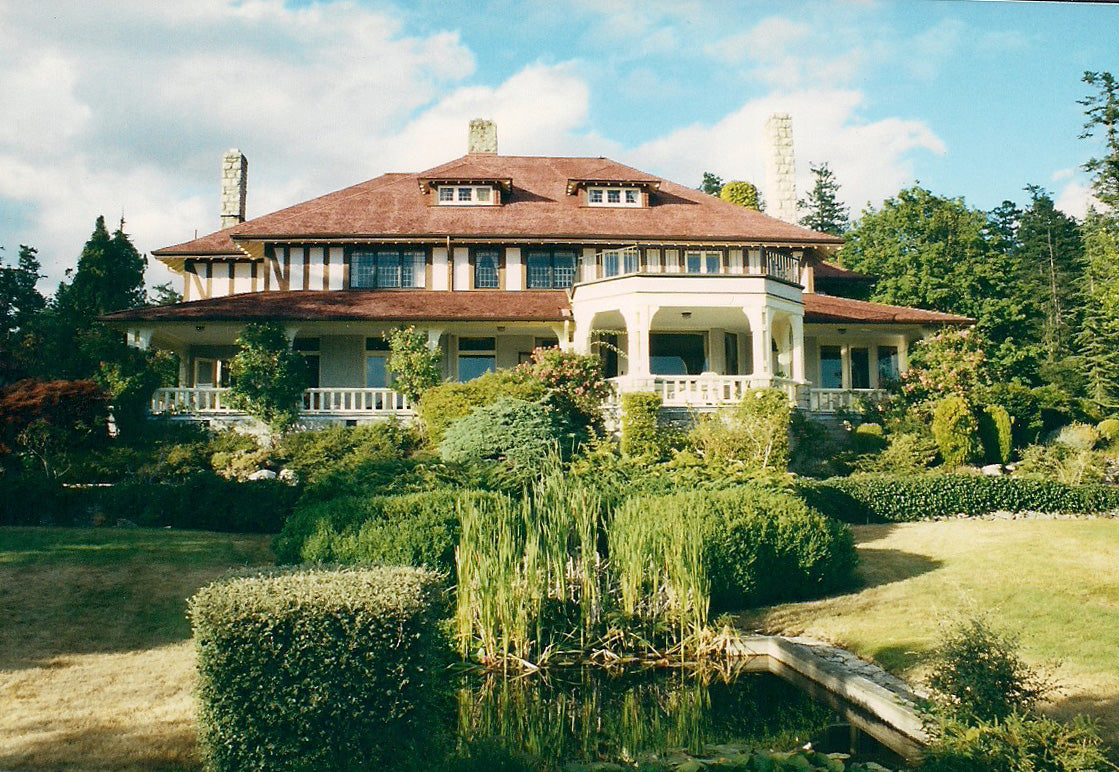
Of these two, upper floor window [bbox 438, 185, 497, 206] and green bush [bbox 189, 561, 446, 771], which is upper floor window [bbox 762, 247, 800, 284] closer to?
upper floor window [bbox 438, 185, 497, 206]

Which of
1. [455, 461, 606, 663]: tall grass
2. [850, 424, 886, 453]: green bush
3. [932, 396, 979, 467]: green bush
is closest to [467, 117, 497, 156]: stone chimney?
[850, 424, 886, 453]: green bush

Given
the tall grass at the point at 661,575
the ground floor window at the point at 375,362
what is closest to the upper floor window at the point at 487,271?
the ground floor window at the point at 375,362

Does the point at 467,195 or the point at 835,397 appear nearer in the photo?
the point at 835,397

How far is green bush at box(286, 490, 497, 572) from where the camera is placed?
415 inches

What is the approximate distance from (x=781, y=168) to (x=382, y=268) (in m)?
15.6

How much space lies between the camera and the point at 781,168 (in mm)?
33938

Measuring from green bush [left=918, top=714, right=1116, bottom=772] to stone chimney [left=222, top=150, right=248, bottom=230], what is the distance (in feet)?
109

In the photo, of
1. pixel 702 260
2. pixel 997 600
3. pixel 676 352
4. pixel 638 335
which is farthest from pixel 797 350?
pixel 997 600

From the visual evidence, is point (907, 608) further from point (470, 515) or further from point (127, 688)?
point (127, 688)

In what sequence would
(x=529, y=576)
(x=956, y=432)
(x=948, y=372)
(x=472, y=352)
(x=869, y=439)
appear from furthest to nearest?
(x=472, y=352) < (x=948, y=372) < (x=869, y=439) < (x=956, y=432) < (x=529, y=576)

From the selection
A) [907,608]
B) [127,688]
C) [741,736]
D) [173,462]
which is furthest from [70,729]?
[173,462]

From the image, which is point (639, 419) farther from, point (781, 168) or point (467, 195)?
point (781, 168)

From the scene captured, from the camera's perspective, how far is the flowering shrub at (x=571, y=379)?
22312 mm

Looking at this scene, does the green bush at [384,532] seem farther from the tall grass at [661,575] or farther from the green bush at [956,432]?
the green bush at [956,432]
